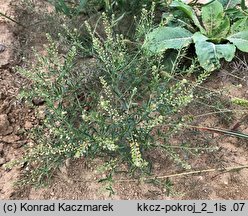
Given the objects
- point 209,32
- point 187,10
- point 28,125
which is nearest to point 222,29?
point 209,32

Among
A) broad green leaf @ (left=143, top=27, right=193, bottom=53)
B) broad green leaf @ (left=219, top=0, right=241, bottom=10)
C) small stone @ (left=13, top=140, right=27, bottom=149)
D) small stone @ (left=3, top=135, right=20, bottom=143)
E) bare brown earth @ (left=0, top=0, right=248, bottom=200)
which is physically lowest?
bare brown earth @ (left=0, top=0, right=248, bottom=200)

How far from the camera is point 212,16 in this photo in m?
2.71

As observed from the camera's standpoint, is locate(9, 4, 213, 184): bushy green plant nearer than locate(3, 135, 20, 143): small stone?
Yes

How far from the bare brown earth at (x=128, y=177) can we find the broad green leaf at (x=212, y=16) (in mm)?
591

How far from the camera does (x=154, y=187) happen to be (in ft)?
7.25

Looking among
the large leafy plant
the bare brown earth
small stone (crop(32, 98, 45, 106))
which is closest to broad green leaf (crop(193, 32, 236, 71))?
the large leafy plant

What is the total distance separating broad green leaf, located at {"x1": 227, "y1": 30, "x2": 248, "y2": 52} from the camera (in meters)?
2.60

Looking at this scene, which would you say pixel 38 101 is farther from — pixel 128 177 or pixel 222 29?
pixel 222 29

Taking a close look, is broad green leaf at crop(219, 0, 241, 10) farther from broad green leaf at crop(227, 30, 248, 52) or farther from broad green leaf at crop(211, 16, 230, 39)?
broad green leaf at crop(227, 30, 248, 52)

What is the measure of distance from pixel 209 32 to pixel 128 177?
3.72 ft

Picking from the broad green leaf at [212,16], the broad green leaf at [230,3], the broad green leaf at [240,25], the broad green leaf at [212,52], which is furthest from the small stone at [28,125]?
the broad green leaf at [230,3]

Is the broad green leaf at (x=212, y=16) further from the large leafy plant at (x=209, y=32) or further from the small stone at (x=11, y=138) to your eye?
the small stone at (x=11, y=138)

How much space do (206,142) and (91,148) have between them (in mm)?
723

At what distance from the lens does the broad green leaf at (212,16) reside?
2709 mm
